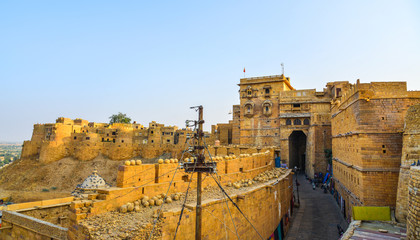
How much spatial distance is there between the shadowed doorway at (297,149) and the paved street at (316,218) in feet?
45.8

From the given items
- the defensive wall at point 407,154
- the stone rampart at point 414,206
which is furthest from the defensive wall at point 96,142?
the stone rampart at point 414,206

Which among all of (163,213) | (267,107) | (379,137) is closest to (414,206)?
(379,137)

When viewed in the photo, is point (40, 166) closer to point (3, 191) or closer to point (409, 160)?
point (3, 191)

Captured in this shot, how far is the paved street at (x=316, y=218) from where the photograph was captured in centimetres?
1519

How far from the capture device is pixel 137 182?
29.0 feet

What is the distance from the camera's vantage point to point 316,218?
59.1 ft

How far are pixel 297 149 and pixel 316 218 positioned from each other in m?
24.4

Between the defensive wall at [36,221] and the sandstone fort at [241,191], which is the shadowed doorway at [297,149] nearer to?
the sandstone fort at [241,191]

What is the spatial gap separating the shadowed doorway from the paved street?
45.8 feet

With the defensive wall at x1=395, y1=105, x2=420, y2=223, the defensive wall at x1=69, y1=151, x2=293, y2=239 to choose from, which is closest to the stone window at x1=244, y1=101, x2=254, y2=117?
the defensive wall at x1=69, y1=151, x2=293, y2=239

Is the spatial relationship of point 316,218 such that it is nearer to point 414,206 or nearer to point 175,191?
point 414,206

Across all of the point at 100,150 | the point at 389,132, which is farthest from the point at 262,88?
the point at 100,150

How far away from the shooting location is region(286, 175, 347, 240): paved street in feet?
49.8

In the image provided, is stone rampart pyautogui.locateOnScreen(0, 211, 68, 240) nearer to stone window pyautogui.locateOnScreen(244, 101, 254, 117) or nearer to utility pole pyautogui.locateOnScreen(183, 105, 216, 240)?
utility pole pyautogui.locateOnScreen(183, 105, 216, 240)
